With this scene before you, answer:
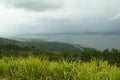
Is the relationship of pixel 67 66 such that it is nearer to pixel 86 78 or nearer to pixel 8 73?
pixel 86 78

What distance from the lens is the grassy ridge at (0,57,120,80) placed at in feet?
23.0

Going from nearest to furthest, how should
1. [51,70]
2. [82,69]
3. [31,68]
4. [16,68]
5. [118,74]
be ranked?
[118,74] → [82,69] → [51,70] → [31,68] → [16,68]

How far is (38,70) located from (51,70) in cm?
62

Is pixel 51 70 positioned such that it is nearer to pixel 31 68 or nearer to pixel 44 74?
pixel 44 74

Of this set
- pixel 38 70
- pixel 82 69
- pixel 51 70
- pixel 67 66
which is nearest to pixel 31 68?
pixel 38 70

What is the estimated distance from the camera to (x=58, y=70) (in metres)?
8.22

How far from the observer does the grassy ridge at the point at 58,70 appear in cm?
701

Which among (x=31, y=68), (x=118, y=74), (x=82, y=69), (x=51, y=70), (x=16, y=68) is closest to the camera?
(x=118, y=74)

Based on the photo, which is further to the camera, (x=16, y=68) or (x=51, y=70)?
(x=16, y=68)

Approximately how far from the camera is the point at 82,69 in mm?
7672

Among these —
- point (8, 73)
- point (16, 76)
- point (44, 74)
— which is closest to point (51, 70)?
point (44, 74)

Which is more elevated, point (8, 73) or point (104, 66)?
point (104, 66)

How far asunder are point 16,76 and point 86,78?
3.09m

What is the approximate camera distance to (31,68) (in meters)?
9.02
